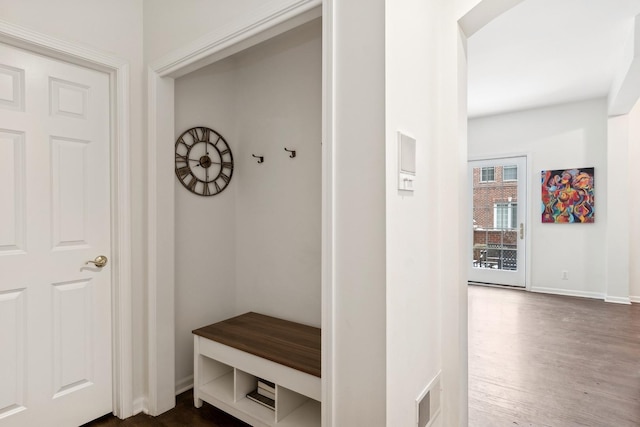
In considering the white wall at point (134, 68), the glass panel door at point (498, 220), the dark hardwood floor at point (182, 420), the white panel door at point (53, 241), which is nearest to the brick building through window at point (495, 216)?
the glass panel door at point (498, 220)

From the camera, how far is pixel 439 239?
1.74m

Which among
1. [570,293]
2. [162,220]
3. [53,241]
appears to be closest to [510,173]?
[570,293]

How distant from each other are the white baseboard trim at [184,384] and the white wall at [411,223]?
174 cm

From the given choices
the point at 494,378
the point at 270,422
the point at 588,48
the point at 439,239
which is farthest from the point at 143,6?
the point at 588,48

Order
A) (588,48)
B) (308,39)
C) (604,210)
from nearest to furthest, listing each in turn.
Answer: (308,39), (588,48), (604,210)

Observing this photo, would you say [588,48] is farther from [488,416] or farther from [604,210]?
[488,416]

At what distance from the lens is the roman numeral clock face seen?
243cm

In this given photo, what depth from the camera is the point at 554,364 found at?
9.47 ft

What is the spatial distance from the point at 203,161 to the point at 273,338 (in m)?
1.32

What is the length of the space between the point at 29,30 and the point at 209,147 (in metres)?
1.13

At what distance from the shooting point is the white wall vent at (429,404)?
1477 millimetres

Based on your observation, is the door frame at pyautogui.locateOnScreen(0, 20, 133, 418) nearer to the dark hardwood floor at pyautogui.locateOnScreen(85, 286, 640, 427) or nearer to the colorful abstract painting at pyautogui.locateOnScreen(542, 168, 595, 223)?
the dark hardwood floor at pyautogui.locateOnScreen(85, 286, 640, 427)

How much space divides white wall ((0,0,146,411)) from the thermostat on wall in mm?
1648

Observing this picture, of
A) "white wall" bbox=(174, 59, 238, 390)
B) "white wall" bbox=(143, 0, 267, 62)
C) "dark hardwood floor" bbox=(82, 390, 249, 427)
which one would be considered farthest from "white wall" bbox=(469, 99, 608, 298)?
"white wall" bbox=(143, 0, 267, 62)
